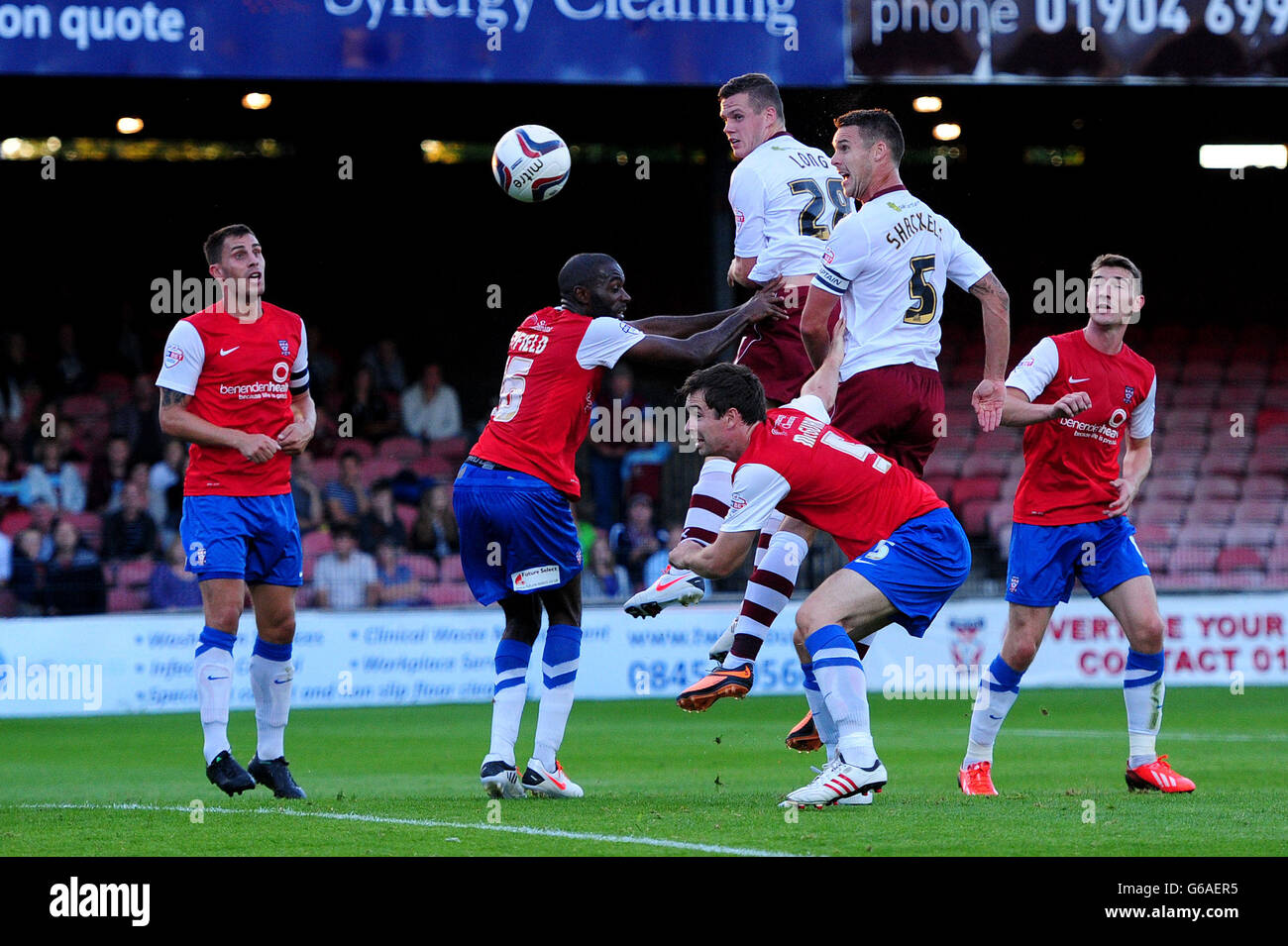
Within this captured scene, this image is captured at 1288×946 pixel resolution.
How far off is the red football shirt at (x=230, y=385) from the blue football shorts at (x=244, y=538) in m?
0.06

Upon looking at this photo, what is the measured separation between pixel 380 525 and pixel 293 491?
111 centimetres

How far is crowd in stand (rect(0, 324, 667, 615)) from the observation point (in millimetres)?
15484

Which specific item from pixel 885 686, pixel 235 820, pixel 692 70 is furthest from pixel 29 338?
pixel 235 820

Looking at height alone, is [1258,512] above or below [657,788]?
above

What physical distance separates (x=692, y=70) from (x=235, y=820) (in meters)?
10.1

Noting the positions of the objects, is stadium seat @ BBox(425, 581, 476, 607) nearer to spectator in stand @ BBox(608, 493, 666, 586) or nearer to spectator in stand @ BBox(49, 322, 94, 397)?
spectator in stand @ BBox(608, 493, 666, 586)

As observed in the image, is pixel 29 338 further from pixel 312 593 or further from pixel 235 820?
pixel 235 820

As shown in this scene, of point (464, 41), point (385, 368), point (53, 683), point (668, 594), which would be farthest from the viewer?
point (385, 368)

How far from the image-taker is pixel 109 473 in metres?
17.7

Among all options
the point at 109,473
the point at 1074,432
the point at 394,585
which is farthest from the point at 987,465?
the point at 1074,432

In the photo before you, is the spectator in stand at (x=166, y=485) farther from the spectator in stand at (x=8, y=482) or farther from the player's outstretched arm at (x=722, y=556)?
the player's outstretched arm at (x=722, y=556)

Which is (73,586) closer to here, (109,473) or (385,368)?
(109,473)

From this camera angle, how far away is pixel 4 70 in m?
15.0

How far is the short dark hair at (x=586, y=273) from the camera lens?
817cm
